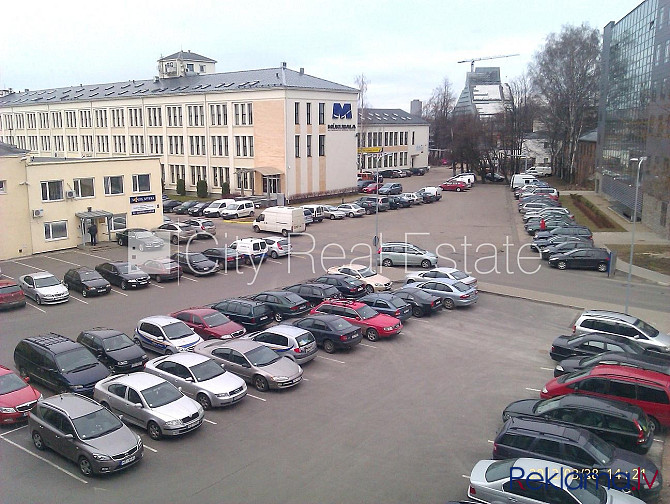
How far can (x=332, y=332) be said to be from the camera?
19094mm

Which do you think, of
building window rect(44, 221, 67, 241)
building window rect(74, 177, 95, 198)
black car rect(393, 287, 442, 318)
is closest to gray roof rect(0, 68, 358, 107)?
building window rect(74, 177, 95, 198)

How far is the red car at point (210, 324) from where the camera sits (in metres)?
19.7

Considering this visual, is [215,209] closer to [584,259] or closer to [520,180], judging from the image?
[584,259]

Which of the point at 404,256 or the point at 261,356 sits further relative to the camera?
the point at 404,256

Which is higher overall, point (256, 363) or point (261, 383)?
point (256, 363)

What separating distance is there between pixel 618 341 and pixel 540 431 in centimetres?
774

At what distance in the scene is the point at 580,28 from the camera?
212ft

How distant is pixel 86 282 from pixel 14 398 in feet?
42.0

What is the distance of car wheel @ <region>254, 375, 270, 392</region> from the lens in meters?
16.2

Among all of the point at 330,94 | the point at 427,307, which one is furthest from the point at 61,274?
the point at 330,94

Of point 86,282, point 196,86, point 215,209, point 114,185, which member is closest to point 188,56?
point 196,86

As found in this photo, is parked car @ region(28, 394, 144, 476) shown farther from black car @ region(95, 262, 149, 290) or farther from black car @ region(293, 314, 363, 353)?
black car @ region(95, 262, 149, 290)

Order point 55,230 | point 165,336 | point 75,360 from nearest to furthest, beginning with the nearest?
point 75,360 → point 165,336 → point 55,230

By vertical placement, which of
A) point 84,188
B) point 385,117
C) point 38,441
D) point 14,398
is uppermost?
point 385,117
